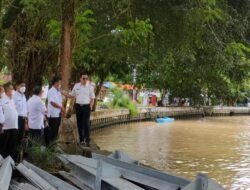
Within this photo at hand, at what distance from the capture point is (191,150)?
61.4 feet

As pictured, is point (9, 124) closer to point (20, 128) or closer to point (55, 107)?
point (20, 128)

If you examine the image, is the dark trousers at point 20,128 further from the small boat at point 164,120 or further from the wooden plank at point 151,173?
the small boat at point 164,120

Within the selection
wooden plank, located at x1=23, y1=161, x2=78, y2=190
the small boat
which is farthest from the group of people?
the small boat

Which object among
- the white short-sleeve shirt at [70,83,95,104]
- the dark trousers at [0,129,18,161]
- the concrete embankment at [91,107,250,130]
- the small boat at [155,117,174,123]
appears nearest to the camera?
the dark trousers at [0,129,18,161]

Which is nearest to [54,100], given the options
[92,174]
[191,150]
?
[92,174]

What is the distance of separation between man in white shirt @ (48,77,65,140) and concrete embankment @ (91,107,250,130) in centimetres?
1488

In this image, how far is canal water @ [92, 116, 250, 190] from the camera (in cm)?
1370

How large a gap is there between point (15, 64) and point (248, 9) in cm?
676

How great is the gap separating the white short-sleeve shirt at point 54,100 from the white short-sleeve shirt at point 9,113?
1.71 m

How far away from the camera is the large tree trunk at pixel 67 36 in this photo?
10.2m

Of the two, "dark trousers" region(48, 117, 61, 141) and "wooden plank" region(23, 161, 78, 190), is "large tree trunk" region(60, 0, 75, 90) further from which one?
"wooden plank" region(23, 161, 78, 190)

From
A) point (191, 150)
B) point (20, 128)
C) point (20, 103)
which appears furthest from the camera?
point (191, 150)

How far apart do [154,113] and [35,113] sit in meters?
25.5

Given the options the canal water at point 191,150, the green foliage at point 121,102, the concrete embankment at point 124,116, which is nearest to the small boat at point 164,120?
the concrete embankment at point 124,116
